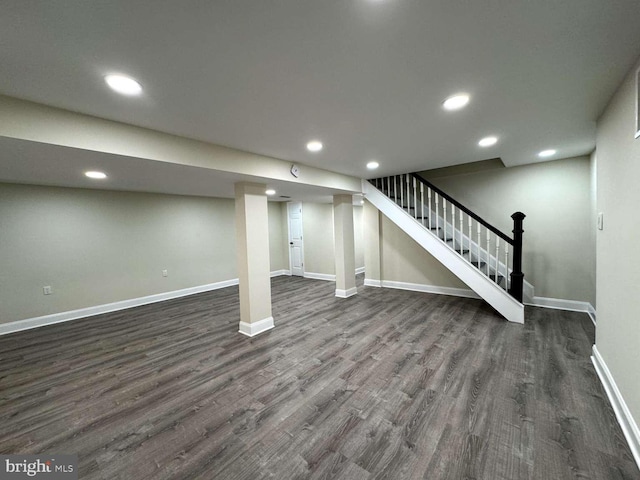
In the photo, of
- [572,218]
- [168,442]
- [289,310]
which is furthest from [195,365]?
[572,218]

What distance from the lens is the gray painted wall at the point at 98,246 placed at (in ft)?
11.9

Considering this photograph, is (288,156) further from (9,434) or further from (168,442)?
(9,434)

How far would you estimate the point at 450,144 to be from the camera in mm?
2834

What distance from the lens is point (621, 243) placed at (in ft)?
5.65

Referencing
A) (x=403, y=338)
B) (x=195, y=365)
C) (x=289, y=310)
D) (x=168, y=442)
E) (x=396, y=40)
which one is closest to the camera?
(x=396, y=40)

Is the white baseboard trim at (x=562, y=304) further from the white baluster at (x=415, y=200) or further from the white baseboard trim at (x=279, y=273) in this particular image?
the white baseboard trim at (x=279, y=273)

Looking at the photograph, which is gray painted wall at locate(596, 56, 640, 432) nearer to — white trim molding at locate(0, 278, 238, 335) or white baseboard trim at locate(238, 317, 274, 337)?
white baseboard trim at locate(238, 317, 274, 337)

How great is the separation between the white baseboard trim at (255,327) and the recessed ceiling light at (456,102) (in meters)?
3.20

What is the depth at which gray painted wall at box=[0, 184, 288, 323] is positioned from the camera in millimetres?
3633

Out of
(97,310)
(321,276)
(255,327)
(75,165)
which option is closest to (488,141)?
(255,327)

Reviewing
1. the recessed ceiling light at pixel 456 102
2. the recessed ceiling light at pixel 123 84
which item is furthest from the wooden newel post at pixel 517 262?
the recessed ceiling light at pixel 123 84

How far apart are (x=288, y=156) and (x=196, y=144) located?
1.07m

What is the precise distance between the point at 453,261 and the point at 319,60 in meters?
3.68

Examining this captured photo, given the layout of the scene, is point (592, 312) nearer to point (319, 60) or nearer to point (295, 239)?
point (319, 60)
